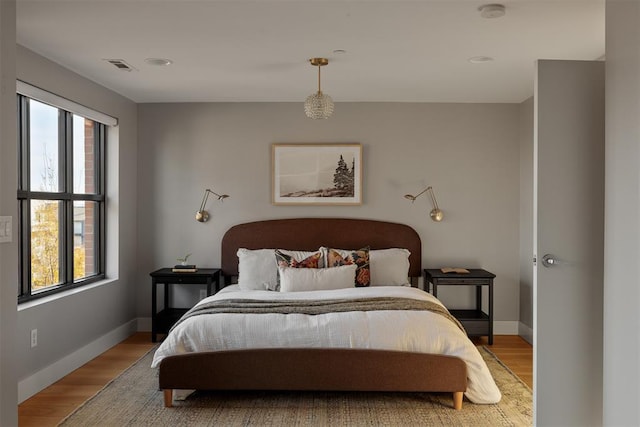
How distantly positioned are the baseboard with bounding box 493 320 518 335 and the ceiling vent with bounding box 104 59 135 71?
168 inches

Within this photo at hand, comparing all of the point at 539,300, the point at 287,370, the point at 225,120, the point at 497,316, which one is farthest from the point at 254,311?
the point at 497,316

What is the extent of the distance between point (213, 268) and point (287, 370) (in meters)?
2.44

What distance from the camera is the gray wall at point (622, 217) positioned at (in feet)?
7.51

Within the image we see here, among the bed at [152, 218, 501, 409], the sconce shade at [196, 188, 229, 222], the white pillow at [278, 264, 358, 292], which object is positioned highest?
the sconce shade at [196, 188, 229, 222]

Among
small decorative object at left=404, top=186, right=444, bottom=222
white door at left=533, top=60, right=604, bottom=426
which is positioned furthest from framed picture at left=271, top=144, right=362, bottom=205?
white door at left=533, top=60, right=604, bottom=426

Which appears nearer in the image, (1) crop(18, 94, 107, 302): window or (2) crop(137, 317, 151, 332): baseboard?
(1) crop(18, 94, 107, 302): window

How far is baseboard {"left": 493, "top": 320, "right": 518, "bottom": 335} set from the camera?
5.84 metres

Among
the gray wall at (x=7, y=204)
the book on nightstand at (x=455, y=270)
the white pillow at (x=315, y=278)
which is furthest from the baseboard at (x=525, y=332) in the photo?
the gray wall at (x=7, y=204)

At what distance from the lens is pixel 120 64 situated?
430 centimetres

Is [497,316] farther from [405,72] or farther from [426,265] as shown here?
[405,72]

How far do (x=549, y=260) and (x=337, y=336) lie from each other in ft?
4.77

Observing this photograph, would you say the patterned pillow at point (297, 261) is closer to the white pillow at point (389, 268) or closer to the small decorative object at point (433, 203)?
the white pillow at point (389, 268)

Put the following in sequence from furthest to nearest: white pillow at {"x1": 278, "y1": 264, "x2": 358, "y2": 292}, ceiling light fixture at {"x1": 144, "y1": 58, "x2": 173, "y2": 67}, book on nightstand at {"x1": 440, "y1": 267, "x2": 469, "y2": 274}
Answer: book on nightstand at {"x1": 440, "y1": 267, "x2": 469, "y2": 274}, white pillow at {"x1": 278, "y1": 264, "x2": 358, "y2": 292}, ceiling light fixture at {"x1": 144, "y1": 58, "x2": 173, "y2": 67}

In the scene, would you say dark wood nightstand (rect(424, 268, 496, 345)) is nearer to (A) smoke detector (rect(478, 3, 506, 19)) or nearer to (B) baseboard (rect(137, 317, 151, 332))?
(A) smoke detector (rect(478, 3, 506, 19))
